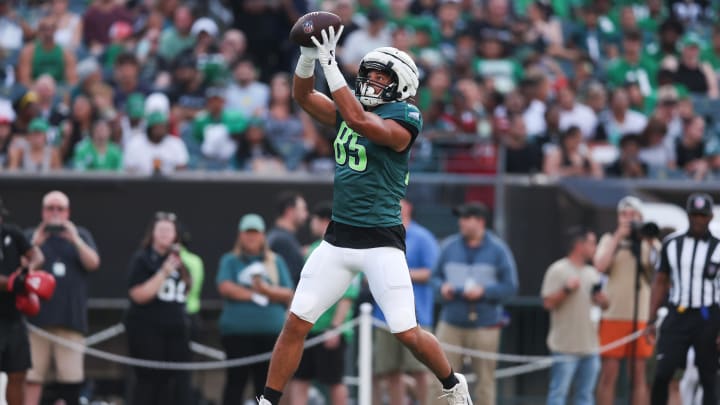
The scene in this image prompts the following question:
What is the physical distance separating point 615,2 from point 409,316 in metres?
13.1

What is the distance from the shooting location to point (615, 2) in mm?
20609

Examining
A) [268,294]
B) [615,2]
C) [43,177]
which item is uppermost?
[615,2]

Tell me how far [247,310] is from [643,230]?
11.4 feet

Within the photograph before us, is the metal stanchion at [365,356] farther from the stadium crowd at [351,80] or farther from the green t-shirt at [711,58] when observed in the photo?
the green t-shirt at [711,58]

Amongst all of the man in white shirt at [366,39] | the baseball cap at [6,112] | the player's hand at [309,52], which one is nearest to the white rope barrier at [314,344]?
the baseball cap at [6,112]

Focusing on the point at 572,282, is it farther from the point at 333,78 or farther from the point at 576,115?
the point at 333,78

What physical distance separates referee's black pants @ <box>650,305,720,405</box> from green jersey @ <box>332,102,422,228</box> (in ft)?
12.3

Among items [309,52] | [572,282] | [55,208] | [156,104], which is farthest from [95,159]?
[309,52]

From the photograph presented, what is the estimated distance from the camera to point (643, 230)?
1242cm

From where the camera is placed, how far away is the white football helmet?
27.7ft

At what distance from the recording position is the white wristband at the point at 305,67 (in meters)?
8.30

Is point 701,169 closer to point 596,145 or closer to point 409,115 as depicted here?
point 596,145

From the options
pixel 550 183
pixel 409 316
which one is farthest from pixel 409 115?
pixel 550 183

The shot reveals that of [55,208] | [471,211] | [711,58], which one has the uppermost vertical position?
[711,58]
